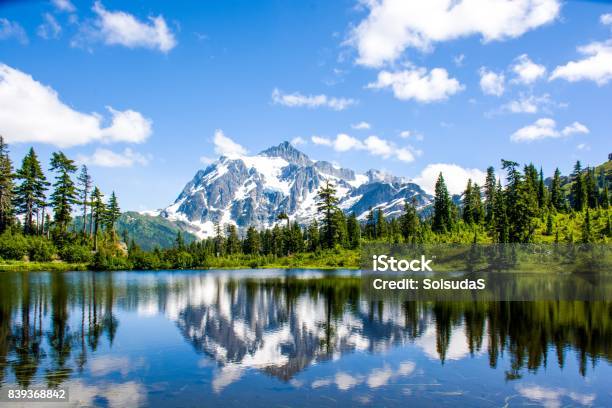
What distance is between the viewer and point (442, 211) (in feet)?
486

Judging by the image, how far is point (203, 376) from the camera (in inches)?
894

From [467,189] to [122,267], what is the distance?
355ft

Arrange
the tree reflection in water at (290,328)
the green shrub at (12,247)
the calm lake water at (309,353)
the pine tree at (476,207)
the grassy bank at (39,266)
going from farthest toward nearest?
1. the pine tree at (476,207)
2. the green shrub at (12,247)
3. the grassy bank at (39,266)
4. the tree reflection in water at (290,328)
5. the calm lake water at (309,353)

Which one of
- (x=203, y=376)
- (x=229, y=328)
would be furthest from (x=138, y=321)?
(x=203, y=376)

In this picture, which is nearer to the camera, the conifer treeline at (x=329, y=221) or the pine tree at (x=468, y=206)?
the conifer treeline at (x=329, y=221)

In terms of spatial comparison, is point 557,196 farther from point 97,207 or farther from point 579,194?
point 97,207

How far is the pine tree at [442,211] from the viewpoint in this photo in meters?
145

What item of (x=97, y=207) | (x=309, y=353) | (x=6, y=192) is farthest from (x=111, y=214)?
(x=309, y=353)

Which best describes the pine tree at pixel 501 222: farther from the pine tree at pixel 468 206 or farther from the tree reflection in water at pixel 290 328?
the tree reflection in water at pixel 290 328

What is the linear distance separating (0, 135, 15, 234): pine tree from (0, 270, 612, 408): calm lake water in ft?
236

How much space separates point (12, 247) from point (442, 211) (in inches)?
4667

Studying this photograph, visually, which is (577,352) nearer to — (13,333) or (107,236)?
(13,333)

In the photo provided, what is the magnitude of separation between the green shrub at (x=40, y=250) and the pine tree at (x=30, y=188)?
33.1 ft
